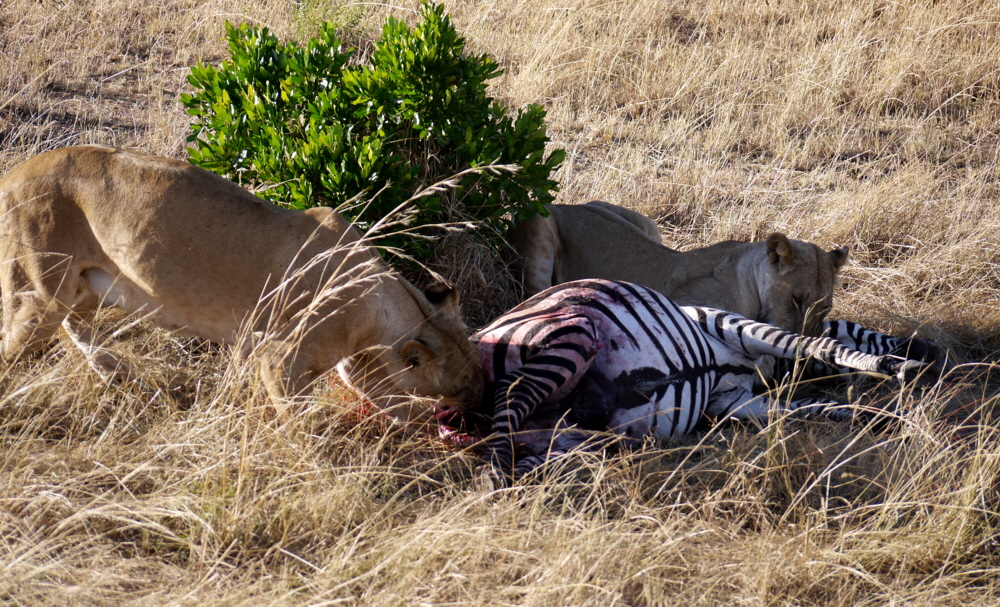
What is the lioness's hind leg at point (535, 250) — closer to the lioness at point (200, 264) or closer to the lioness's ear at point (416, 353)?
the lioness at point (200, 264)

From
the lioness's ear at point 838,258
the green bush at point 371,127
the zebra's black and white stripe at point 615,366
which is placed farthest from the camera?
the lioness's ear at point 838,258

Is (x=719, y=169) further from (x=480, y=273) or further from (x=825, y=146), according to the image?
(x=480, y=273)

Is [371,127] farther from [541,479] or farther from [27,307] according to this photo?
[541,479]

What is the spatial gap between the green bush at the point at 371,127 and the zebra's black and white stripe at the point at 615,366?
0.93m

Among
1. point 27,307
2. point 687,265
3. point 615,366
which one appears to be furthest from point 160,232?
point 687,265

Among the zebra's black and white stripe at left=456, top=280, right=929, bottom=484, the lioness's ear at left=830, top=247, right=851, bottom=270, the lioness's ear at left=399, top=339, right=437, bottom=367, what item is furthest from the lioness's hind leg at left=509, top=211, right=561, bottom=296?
the lioness's ear at left=399, top=339, right=437, bottom=367

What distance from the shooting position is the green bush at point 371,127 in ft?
15.2

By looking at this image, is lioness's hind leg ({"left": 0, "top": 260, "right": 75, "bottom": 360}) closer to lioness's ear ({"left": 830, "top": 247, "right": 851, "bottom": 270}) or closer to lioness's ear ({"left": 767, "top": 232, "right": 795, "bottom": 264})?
lioness's ear ({"left": 767, "top": 232, "right": 795, "bottom": 264})

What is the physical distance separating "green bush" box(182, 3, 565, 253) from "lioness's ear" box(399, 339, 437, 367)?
1061 millimetres

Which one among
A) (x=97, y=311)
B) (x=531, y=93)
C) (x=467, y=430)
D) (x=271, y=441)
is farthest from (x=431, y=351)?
(x=531, y=93)

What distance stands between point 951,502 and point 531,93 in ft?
19.4

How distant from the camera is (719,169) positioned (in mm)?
7738

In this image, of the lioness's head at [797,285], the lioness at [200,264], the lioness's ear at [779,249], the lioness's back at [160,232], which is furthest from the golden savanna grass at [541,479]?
the lioness's ear at [779,249]

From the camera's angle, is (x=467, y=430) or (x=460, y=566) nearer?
(x=460, y=566)
